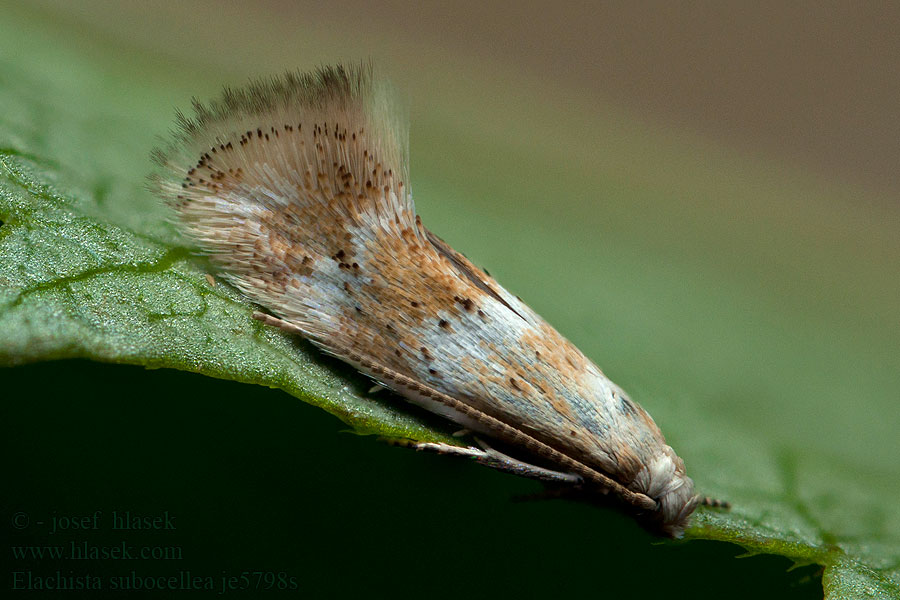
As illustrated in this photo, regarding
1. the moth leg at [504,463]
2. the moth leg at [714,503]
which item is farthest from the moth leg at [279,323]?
the moth leg at [714,503]

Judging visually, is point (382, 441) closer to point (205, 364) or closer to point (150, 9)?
point (205, 364)

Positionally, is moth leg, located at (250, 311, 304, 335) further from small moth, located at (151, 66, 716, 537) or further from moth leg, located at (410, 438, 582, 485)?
moth leg, located at (410, 438, 582, 485)

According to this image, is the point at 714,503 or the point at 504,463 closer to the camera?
the point at 504,463

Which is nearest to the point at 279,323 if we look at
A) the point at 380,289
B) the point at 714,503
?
the point at 380,289

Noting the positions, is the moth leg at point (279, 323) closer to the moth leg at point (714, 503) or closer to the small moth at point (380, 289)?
the small moth at point (380, 289)

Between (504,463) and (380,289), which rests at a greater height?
(380,289)

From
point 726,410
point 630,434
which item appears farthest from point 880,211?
point 630,434

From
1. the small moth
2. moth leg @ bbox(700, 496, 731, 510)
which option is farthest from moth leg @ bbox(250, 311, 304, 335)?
moth leg @ bbox(700, 496, 731, 510)

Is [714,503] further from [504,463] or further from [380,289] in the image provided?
[380,289]
